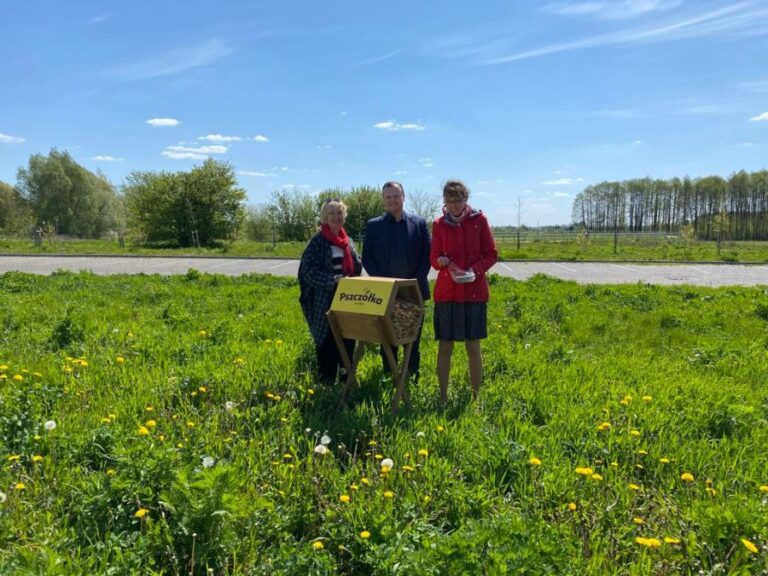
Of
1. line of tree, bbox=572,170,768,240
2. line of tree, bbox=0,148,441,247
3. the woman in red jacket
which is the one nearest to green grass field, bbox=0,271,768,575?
the woman in red jacket

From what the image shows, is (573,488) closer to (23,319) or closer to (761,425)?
(761,425)

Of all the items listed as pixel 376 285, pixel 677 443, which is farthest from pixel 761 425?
pixel 376 285

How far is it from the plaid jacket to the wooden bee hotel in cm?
55

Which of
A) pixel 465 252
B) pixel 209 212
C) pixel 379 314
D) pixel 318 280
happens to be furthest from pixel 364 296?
pixel 209 212

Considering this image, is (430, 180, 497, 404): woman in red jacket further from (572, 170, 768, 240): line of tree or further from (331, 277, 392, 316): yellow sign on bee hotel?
(572, 170, 768, 240): line of tree

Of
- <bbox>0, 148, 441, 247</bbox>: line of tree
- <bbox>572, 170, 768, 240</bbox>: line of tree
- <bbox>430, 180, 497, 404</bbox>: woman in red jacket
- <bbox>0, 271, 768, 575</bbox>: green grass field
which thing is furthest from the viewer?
<bbox>572, 170, 768, 240</bbox>: line of tree

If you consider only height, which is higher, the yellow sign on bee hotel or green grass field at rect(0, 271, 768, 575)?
the yellow sign on bee hotel

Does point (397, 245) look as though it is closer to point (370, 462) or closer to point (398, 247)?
point (398, 247)

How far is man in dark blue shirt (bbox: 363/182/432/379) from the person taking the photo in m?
5.05

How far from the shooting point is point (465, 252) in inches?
181

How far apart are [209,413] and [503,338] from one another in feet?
14.4

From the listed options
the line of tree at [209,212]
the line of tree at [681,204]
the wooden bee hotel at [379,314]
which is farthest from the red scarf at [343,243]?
the line of tree at [681,204]

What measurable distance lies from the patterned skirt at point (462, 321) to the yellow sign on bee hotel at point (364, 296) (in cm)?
98

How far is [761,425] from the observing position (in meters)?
4.03
